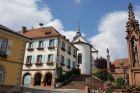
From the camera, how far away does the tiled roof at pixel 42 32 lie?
40.1m

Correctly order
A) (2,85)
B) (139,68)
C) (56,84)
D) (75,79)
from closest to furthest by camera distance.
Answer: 1. (139,68)
2. (2,85)
3. (56,84)
4. (75,79)

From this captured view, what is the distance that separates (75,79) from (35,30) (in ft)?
46.9

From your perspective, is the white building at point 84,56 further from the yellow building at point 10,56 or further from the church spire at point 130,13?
the church spire at point 130,13

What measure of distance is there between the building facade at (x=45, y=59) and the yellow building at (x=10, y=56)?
1257 cm

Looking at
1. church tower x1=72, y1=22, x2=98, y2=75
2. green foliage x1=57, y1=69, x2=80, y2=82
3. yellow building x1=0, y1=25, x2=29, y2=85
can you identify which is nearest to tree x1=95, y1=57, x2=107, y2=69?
church tower x1=72, y1=22, x2=98, y2=75

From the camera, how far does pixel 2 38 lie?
22.5 m

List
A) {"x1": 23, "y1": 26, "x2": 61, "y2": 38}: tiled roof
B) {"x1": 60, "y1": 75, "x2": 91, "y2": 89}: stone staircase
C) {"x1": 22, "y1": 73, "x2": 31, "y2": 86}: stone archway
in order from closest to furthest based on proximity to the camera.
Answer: {"x1": 60, "y1": 75, "x2": 91, "y2": 89}: stone staircase
{"x1": 22, "y1": 73, "x2": 31, "y2": 86}: stone archway
{"x1": 23, "y1": 26, "x2": 61, "y2": 38}: tiled roof

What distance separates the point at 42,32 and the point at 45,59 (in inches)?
269

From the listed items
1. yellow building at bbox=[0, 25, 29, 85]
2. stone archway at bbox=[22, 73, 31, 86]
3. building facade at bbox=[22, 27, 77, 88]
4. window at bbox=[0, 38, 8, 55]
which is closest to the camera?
yellow building at bbox=[0, 25, 29, 85]

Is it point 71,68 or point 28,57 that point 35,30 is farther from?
point 71,68

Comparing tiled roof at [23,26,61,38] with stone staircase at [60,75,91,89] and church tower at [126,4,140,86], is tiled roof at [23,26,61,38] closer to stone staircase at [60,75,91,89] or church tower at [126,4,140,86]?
stone staircase at [60,75,91,89]

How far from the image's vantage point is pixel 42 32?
42.6 meters

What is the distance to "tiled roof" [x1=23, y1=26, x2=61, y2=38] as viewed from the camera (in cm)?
4012

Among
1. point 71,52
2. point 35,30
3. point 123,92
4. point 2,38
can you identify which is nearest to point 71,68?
point 71,52
